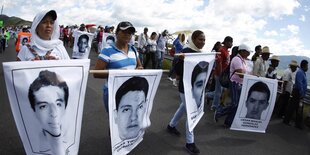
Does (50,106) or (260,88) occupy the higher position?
(50,106)

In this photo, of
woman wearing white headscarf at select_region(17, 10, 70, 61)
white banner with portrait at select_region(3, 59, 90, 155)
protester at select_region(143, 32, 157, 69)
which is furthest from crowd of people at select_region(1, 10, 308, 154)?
protester at select_region(143, 32, 157, 69)

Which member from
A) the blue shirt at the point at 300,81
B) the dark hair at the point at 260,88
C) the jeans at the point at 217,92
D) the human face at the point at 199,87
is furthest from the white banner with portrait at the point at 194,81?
the blue shirt at the point at 300,81

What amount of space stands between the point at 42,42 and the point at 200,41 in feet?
8.38

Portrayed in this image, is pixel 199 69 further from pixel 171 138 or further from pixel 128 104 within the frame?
pixel 128 104

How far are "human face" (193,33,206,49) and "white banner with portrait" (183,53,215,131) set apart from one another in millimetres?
161

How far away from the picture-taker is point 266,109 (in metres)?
6.51

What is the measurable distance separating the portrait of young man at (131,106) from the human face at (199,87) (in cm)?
108

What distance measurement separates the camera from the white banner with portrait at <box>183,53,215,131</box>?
4.73 metres

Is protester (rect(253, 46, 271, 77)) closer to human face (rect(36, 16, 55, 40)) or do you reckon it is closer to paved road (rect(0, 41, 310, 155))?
paved road (rect(0, 41, 310, 155))

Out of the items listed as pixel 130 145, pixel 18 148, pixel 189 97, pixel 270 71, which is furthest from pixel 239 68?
pixel 18 148

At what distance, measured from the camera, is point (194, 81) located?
4.88 meters

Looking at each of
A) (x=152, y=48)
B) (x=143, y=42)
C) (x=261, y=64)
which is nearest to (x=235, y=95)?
(x=261, y=64)

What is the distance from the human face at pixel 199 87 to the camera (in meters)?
4.92

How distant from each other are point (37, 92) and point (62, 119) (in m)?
0.36
